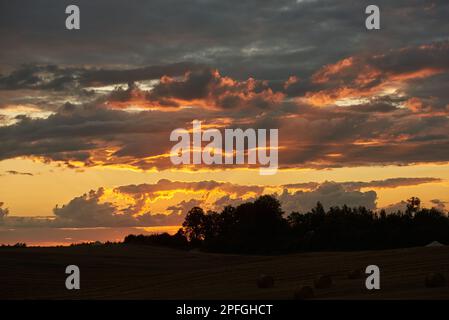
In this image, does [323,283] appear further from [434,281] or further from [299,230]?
[299,230]

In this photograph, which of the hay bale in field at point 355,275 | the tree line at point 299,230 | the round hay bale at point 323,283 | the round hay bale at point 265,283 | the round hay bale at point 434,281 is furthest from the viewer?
the tree line at point 299,230

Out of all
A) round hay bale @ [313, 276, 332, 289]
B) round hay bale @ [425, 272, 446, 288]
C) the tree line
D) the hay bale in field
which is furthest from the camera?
Result: the tree line

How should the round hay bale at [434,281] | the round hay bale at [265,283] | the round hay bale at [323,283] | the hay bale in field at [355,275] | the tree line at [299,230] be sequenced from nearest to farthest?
1. the round hay bale at [434,281]
2. the round hay bale at [323,283]
3. the round hay bale at [265,283]
4. the hay bale in field at [355,275]
5. the tree line at [299,230]

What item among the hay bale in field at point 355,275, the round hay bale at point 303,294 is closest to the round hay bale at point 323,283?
the round hay bale at point 303,294

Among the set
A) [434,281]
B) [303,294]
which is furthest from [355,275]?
[303,294]

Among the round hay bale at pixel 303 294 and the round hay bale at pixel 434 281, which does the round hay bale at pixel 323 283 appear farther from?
the round hay bale at pixel 434 281

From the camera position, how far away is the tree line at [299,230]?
9738 cm

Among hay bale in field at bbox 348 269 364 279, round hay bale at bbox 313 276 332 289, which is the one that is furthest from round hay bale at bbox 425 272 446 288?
hay bale in field at bbox 348 269 364 279

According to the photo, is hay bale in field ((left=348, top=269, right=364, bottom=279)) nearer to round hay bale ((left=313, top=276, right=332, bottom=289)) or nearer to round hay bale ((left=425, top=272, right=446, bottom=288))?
round hay bale ((left=313, top=276, right=332, bottom=289))

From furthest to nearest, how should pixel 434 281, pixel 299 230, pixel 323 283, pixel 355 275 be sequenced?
pixel 299 230
pixel 355 275
pixel 323 283
pixel 434 281

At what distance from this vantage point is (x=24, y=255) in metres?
80.2

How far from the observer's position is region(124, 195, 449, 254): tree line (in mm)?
97375

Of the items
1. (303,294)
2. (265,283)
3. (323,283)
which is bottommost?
(265,283)

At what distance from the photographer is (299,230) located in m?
115
